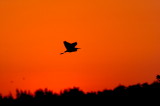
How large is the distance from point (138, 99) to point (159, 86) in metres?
4.59

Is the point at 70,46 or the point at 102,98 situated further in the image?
the point at 102,98

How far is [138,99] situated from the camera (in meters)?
76.1

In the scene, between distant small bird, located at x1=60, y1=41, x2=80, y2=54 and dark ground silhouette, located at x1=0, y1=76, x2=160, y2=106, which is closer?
distant small bird, located at x1=60, y1=41, x2=80, y2=54

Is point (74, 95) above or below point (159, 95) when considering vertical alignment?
above

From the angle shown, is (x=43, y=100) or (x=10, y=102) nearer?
(x=10, y=102)

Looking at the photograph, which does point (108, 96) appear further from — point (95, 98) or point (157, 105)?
point (157, 105)

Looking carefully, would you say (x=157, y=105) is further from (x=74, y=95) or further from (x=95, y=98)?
(x=74, y=95)

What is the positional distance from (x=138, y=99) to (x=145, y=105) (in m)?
7.07

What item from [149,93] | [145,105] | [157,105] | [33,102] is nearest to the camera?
[157,105]

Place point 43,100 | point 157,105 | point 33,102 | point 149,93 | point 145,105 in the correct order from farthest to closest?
1. point 43,100
2. point 33,102
3. point 149,93
4. point 145,105
5. point 157,105

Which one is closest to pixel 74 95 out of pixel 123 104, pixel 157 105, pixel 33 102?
pixel 33 102

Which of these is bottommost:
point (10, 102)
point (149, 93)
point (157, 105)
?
point (157, 105)

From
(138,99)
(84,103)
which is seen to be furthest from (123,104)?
(84,103)

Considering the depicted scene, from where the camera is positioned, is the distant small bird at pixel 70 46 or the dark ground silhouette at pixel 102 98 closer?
the distant small bird at pixel 70 46
